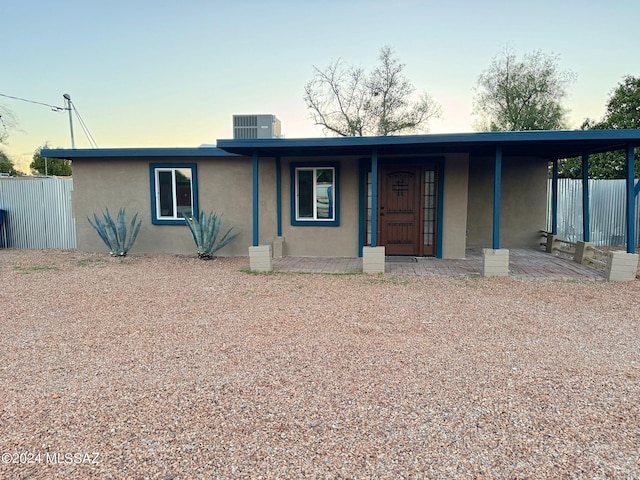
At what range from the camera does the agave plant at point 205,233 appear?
8406 mm

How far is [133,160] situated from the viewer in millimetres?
9125

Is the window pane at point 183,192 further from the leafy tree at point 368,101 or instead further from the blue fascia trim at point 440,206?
the leafy tree at point 368,101

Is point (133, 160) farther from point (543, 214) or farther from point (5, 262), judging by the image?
point (543, 214)

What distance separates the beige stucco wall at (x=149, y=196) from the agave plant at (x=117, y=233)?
40 cm

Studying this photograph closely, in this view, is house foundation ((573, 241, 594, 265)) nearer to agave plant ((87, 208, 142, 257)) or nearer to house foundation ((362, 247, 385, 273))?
house foundation ((362, 247, 385, 273))

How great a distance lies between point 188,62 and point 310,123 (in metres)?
9.29

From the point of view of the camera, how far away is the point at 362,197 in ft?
27.9

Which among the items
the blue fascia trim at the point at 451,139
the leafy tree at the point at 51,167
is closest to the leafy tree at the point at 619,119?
the blue fascia trim at the point at 451,139

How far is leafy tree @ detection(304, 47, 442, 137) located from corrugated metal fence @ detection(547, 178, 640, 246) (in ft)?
35.2

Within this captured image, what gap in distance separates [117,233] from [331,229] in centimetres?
463

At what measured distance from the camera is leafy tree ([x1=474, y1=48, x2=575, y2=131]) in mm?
17703

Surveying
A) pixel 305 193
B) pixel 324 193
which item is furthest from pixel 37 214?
pixel 324 193

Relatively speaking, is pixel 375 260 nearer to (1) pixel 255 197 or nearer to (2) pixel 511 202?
(1) pixel 255 197

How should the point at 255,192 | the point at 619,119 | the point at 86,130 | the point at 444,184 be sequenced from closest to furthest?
the point at 255,192, the point at 444,184, the point at 619,119, the point at 86,130
